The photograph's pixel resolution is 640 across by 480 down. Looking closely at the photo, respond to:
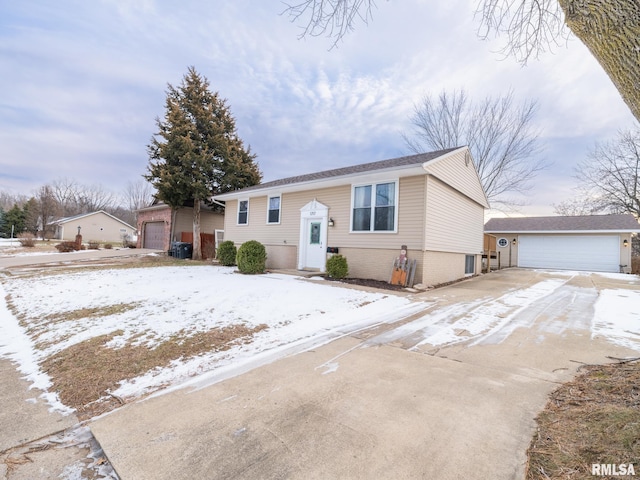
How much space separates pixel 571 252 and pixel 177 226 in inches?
981

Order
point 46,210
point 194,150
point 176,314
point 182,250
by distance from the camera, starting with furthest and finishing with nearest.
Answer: point 46,210, point 182,250, point 194,150, point 176,314

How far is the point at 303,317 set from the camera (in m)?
4.93

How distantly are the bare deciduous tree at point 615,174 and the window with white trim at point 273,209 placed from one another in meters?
21.7

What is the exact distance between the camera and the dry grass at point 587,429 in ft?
5.11

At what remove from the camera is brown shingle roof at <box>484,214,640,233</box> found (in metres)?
16.3

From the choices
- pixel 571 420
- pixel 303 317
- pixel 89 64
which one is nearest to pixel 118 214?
pixel 89 64

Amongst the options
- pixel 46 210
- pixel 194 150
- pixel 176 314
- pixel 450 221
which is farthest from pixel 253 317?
pixel 46 210

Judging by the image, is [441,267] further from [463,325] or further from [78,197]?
[78,197]

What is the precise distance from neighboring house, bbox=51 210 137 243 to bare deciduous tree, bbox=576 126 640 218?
43787 millimetres

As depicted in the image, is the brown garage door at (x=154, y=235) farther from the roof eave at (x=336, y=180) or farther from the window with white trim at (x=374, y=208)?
the window with white trim at (x=374, y=208)

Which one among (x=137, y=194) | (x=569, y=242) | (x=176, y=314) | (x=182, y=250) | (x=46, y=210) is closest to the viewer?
(x=176, y=314)

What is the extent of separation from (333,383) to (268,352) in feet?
3.61

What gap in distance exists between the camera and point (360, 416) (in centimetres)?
214

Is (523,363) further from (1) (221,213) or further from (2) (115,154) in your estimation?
(2) (115,154)
